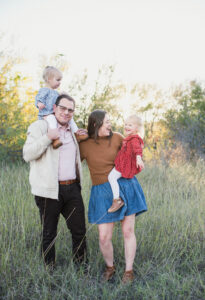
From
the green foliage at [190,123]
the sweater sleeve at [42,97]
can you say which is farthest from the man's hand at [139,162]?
the green foliage at [190,123]

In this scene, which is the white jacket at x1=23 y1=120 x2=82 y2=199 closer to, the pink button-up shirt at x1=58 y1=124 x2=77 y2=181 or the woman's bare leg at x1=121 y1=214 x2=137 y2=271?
the pink button-up shirt at x1=58 y1=124 x2=77 y2=181

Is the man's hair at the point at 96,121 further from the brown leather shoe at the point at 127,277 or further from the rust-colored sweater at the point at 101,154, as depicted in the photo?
the brown leather shoe at the point at 127,277

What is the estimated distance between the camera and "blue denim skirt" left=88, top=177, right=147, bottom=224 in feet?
9.35

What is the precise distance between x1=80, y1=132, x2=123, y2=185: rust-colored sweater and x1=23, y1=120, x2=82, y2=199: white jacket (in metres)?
0.37

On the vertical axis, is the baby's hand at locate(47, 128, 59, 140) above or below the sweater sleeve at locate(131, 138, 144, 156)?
above

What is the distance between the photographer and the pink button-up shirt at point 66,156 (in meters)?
2.89

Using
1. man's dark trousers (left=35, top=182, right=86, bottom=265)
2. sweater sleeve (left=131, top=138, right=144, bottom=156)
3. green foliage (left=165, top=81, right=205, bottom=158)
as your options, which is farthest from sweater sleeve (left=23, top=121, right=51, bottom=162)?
green foliage (left=165, top=81, right=205, bottom=158)

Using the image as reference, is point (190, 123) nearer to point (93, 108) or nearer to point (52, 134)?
point (93, 108)

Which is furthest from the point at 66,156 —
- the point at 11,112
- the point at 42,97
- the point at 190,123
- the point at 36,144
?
the point at 190,123

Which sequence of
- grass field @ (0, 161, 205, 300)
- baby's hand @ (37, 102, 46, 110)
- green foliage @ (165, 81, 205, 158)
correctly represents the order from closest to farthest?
grass field @ (0, 161, 205, 300), baby's hand @ (37, 102, 46, 110), green foliage @ (165, 81, 205, 158)

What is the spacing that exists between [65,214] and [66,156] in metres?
0.64

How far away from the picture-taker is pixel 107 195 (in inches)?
114

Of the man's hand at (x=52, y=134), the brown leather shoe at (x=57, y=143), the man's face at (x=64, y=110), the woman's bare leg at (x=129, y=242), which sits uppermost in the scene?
the man's face at (x=64, y=110)

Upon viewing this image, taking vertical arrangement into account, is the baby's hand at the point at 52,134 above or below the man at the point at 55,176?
above
